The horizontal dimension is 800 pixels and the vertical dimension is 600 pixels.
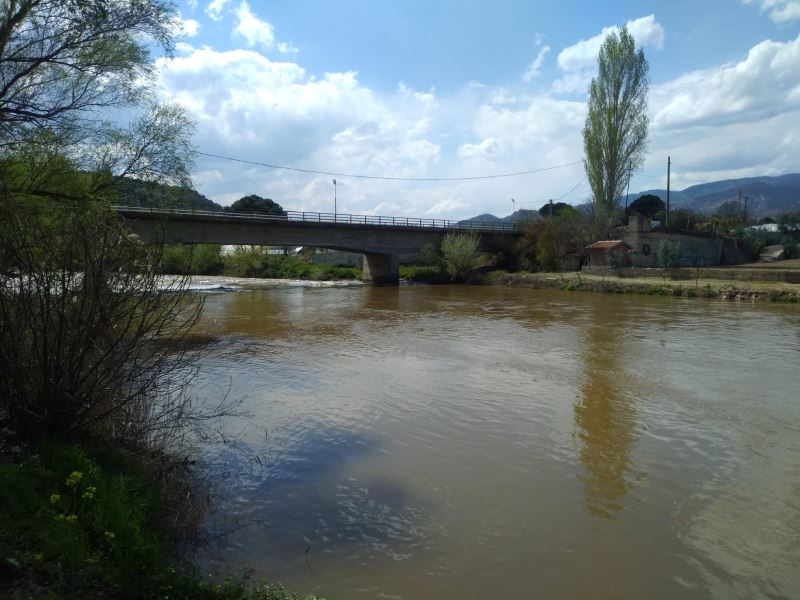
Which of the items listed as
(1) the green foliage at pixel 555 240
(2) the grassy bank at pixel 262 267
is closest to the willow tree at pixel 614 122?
(1) the green foliage at pixel 555 240

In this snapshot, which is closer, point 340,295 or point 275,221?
point 340,295

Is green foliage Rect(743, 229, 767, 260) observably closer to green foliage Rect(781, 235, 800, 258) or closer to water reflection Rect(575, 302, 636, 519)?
green foliage Rect(781, 235, 800, 258)

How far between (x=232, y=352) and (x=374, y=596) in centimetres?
1430

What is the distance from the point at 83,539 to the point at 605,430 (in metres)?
8.47

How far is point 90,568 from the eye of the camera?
4.17m

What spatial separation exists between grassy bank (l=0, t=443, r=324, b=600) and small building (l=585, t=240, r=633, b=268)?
46418mm

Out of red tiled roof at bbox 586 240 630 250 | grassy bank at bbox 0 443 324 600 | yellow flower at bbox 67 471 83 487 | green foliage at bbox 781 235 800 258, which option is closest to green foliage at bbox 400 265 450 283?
red tiled roof at bbox 586 240 630 250

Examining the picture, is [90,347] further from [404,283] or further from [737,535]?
[404,283]

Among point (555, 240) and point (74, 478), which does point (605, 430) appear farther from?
point (555, 240)

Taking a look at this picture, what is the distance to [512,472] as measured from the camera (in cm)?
816

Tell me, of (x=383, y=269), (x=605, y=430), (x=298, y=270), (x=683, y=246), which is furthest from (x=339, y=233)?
(x=605, y=430)

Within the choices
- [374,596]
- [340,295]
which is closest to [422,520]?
[374,596]

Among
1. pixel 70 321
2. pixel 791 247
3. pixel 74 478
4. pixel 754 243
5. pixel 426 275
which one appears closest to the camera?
pixel 74 478

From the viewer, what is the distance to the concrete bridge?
44.7m
